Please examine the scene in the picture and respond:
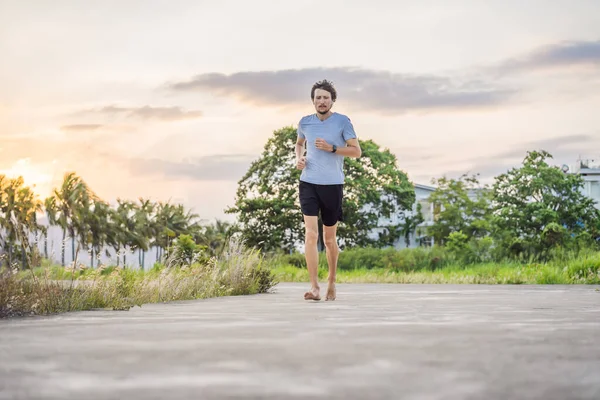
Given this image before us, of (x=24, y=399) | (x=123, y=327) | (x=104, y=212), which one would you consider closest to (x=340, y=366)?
(x=24, y=399)

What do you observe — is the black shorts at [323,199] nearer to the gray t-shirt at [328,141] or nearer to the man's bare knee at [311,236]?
the gray t-shirt at [328,141]

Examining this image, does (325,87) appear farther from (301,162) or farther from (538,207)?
(538,207)

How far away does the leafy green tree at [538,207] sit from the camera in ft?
105

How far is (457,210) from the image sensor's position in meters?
52.5

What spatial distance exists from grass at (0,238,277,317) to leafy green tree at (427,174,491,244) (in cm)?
4035

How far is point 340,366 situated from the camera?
3586 millimetres

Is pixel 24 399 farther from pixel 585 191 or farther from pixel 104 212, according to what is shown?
pixel 585 191

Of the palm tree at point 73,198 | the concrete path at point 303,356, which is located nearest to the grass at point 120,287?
the concrete path at point 303,356

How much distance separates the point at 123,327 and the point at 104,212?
55947 mm

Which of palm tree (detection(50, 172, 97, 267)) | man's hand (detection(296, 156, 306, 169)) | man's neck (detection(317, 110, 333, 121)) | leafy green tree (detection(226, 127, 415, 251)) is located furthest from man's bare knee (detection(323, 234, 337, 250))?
palm tree (detection(50, 172, 97, 267))

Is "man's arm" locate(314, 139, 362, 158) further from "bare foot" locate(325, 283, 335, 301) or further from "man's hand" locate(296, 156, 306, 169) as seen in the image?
"bare foot" locate(325, 283, 335, 301)

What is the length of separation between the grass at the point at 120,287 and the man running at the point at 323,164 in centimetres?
164

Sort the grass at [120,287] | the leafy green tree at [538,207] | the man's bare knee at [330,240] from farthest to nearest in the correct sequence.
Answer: the leafy green tree at [538,207], the man's bare knee at [330,240], the grass at [120,287]

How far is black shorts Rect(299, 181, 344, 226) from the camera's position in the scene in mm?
8891
